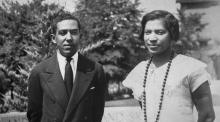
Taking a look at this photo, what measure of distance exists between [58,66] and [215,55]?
22121 millimetres

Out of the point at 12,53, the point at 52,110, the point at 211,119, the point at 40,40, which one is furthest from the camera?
the point at 12,53

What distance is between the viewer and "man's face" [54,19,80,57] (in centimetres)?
313

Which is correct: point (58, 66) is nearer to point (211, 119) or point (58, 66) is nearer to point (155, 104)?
point (155, 104)

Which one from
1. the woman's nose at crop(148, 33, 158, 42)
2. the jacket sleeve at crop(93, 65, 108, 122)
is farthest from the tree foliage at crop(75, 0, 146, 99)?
the woman's nose at crop(148, 33, 158, 42)

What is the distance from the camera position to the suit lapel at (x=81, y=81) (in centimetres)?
318

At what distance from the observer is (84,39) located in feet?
78.6

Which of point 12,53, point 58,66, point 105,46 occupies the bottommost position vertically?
point 105,46

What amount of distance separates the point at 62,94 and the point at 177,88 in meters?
1.06

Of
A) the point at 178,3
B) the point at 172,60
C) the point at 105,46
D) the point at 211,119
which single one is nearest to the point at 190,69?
the point at 172,60

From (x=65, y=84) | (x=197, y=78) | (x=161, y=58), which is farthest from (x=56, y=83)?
(x=197, y=78)

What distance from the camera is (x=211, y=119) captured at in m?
2.56

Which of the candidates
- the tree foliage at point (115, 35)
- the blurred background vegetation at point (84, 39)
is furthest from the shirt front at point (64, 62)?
the tree foliage at point (115, 35)

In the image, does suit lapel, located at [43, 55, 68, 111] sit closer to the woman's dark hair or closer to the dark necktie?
the dark necktie

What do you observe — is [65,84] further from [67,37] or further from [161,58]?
[161,58]
